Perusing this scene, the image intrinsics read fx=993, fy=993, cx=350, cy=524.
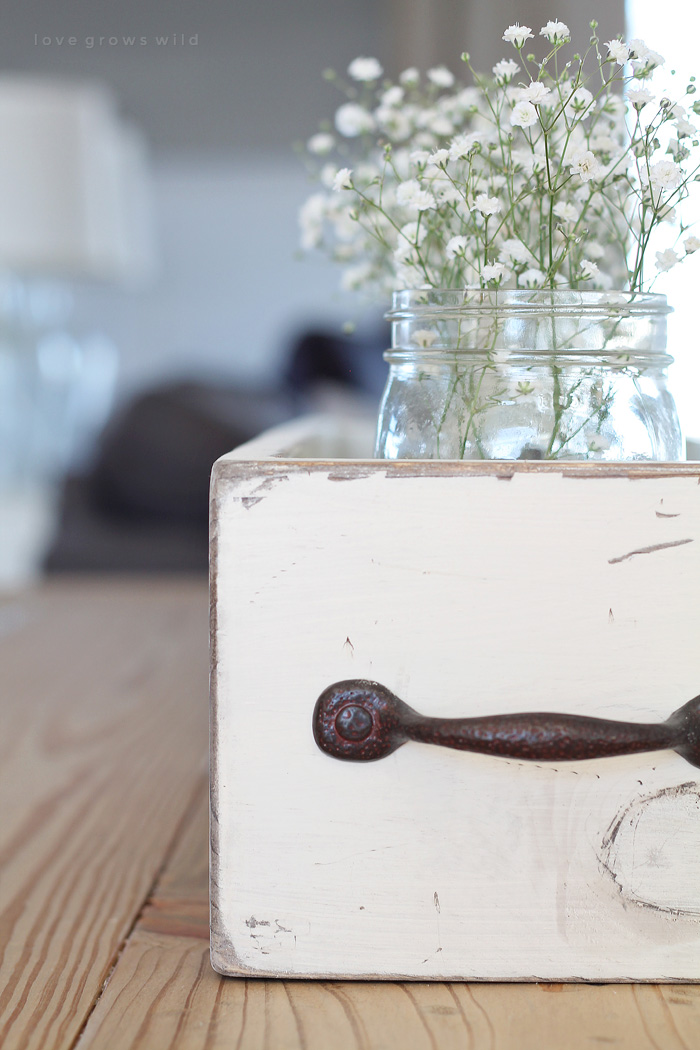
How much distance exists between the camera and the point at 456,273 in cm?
55

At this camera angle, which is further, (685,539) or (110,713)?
(110,713)

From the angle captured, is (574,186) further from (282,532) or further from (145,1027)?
(145,1027)

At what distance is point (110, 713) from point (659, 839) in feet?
1.83

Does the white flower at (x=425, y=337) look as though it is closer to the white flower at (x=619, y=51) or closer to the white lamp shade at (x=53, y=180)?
the white flower at (x=619, y=51)

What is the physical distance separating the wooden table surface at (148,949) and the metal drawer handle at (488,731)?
0.31ft

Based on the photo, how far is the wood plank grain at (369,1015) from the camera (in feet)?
1.14

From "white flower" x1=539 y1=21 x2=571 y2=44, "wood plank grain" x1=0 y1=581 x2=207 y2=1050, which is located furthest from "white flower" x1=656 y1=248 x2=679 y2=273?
"wood plank grain" x1=0 y1=581 x2=207 y2=1050

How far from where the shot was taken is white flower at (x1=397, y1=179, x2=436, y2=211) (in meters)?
0.44

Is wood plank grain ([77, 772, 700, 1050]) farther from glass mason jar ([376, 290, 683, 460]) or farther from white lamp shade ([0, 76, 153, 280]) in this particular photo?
white lamp shade ([0, 76, 153, 280])

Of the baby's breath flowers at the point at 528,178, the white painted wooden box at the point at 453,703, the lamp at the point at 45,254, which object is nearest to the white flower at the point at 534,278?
the baby's breath flowers at the point at 528,178

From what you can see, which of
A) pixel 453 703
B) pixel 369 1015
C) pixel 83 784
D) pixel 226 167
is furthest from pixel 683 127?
pixel 226 167

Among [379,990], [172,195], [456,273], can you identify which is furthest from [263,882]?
[172,195]

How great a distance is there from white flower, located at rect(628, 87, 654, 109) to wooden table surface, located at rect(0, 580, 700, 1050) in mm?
358

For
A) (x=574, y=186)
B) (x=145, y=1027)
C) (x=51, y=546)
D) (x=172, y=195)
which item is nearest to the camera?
(x=145, y=1027)
